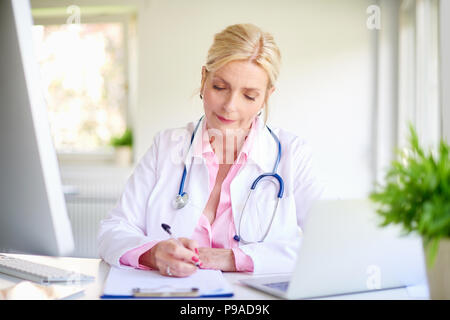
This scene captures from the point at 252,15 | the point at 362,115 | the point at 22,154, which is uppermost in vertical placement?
the point at 252,15

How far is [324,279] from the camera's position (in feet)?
2.50

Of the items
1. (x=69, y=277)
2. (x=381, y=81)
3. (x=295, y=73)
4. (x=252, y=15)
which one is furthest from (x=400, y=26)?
(x=69, y=277)

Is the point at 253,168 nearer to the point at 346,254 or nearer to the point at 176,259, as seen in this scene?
the point at 176,259

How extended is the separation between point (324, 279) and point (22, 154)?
0.54 m

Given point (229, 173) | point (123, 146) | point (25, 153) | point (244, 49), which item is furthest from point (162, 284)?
point (123, 146)

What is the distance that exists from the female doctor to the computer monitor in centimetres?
35

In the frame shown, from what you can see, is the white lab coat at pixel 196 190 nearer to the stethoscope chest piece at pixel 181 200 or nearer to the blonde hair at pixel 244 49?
the stethoscope chest piece at pixel 181 200

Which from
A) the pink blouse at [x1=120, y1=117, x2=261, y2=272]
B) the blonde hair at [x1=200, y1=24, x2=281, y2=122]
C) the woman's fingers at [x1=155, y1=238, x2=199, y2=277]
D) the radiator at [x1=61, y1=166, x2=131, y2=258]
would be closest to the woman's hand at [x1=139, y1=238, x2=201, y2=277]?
the woman's fingers at [x1=155, y1=238, x2=199, y2=277]

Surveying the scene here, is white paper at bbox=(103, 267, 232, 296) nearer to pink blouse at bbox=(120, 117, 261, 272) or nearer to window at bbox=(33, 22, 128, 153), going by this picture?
pink blouse at bbox=(120, 117, 261, 272)

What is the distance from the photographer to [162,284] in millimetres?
853

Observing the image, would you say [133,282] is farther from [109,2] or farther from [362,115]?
[362,115]

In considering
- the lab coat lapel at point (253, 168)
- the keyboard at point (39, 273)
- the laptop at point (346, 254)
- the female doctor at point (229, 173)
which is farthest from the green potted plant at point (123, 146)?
the laptop at point (346, 254)

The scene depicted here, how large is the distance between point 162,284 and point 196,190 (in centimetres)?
49
